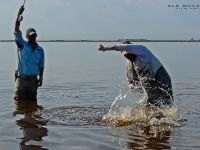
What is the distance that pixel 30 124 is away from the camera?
9.90m

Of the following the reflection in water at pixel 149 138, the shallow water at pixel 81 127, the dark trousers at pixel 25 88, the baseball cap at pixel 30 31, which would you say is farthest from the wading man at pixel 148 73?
the dark trousers at pixel 25 88

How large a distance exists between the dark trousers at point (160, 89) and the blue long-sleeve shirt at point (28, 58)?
10.4ft

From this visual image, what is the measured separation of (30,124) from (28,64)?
94.8 inches

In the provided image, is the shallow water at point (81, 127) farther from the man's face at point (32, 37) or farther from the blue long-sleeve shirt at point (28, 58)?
the man's face at point (32, 37)

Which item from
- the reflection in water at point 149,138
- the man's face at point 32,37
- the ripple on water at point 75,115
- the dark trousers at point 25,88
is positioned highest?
the man's face at point 32,37

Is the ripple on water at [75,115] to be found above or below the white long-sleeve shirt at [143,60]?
below

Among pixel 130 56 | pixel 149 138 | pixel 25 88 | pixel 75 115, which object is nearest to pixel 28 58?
pixel 25 88

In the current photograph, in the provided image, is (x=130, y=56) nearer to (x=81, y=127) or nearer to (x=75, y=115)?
(x=81, y=127)

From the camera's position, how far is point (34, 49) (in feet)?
38.8

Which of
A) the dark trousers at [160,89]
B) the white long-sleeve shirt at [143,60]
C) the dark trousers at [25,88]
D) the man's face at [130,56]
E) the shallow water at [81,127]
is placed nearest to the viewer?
the shallow water at [81,127]

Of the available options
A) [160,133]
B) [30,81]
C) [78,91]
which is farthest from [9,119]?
[78,91]

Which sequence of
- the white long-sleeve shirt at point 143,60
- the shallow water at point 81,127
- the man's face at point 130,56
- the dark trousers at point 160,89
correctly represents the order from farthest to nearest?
1. the dark trousers at point 160,89
2. the man's face at point 130,56
3. the white long-sleeve shirt at point 143,60
4. the shallow water at point 81,127

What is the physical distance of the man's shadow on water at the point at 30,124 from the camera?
8.14 m

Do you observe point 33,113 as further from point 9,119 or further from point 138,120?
point 138,120
